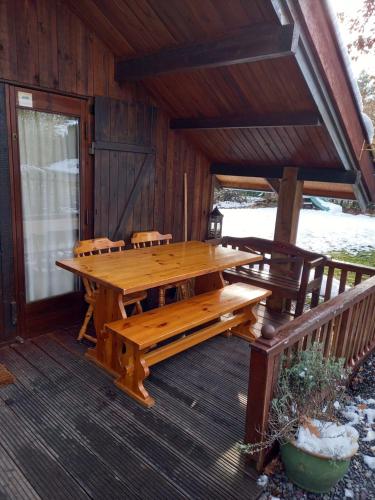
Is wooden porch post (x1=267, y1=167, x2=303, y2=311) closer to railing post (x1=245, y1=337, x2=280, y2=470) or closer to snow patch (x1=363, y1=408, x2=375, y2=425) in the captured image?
snow patch (x1=363, y1=408, x2=375, y2=425)

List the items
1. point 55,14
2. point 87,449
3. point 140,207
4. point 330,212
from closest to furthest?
point 87,449 < point 55,14 < point 140,207 < point 330,212

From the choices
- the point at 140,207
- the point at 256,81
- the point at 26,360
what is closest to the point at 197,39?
the point at 256,81

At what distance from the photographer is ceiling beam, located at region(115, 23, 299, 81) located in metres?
2.30

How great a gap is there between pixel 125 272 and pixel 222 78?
1.92 m

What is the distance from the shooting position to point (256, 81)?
3027 millimetres

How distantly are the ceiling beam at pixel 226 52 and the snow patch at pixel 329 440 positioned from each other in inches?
87.4

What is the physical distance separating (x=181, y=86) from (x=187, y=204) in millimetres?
1517

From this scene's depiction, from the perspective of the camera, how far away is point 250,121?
3412 millimetres

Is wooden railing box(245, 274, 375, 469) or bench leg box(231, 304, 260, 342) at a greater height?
wooden railing box(245, 274, 375, 469)

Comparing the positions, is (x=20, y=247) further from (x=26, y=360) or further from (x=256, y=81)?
(x=256, y=81)

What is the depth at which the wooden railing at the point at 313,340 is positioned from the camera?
1.88 meters

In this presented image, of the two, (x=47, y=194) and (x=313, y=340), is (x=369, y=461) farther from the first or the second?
(x=47, y=194)

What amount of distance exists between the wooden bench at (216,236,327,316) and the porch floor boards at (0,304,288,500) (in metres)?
1.05

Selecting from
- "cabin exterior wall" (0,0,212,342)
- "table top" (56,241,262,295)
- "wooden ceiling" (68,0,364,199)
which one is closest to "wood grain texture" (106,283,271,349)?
"table top" (56,241,262,295)
